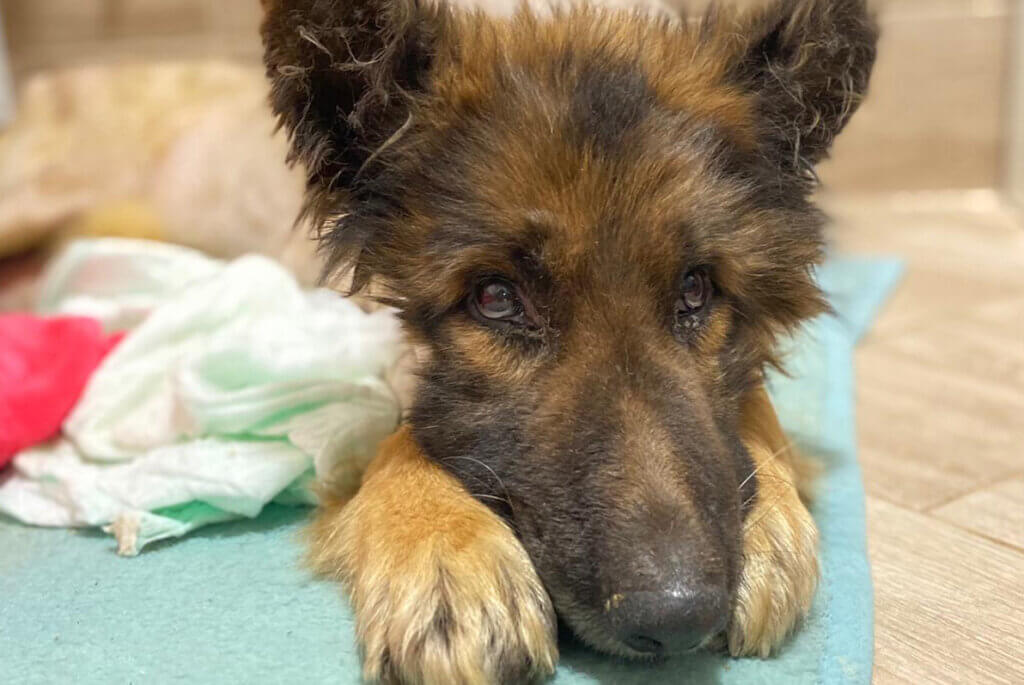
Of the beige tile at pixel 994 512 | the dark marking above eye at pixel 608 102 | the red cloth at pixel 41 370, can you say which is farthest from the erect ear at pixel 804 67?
the red cloth at pixel 41 370

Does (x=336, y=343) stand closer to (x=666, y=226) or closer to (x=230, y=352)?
(x=230, y=352)

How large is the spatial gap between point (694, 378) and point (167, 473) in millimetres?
1136

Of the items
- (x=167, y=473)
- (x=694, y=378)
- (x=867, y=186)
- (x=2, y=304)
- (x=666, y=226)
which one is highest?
(x=666, y=226)

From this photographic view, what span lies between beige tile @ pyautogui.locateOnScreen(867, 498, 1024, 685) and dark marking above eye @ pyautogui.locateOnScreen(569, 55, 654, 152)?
0.95 meters

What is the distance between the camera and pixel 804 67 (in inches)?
77.1

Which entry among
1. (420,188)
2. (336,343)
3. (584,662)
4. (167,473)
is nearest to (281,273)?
(336,343)

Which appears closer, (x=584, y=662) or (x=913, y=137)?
(x=584, y=662)

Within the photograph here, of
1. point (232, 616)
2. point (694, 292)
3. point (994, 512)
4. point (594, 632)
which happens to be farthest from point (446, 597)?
point (994, 512)

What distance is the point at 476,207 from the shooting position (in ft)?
5.49

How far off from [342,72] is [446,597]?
0.93m

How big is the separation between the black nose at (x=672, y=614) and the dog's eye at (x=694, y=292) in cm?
57

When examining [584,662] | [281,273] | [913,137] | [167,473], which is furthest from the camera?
[913,137]

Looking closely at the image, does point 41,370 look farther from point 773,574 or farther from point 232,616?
point 773,574

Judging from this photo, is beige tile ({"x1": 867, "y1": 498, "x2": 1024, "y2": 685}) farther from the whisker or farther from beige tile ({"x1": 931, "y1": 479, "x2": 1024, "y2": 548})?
the whisker
